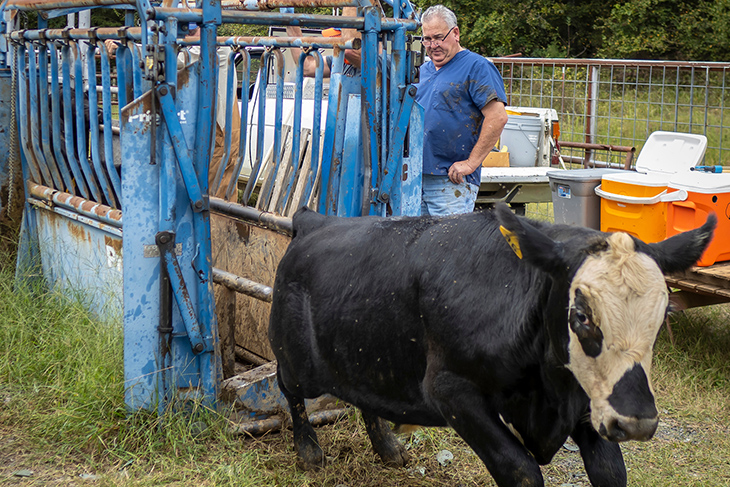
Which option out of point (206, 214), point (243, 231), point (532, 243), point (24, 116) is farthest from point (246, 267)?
point (532, 243)

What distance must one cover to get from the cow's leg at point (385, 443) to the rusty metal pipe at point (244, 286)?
0.79 metres

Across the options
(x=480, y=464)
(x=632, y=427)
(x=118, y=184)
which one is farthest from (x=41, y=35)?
(x=632, y=427)

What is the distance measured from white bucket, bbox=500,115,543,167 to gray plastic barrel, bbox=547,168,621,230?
2.78 m

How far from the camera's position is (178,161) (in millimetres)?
3502

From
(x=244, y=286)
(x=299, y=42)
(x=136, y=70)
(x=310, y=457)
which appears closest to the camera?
(x=310, y=457)

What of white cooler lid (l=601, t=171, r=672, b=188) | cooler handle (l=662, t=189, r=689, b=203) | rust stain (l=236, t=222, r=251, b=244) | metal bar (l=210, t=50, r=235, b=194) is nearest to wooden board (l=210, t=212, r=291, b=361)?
rust stain (l=236, t=222, r=251, b=244)

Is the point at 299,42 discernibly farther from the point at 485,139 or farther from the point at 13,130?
the point at 13,130

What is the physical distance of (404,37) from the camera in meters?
4.00

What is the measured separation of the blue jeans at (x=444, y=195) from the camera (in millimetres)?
4996

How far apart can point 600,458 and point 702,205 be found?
8.73 ft

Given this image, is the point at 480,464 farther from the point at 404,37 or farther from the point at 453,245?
the point at 404,37

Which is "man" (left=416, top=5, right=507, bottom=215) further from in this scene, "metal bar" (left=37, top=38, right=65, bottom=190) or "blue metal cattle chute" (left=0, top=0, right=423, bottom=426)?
"metal bar" (left=37, top=38, right=65, bottom=190)

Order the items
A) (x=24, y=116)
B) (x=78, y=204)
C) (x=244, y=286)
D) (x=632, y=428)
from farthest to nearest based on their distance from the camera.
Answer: (x=24, y=116) → (x=78, y=204) → (x=244, y=286) → (x=632, y=428)

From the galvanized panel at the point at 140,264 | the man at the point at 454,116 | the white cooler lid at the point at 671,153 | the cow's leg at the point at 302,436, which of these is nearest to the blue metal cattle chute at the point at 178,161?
the galvanized panel at the point at 140,264
